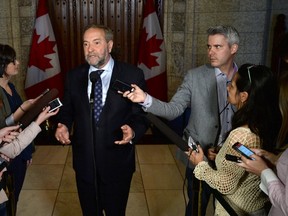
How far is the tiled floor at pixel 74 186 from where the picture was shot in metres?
3.02

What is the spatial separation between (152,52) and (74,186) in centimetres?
219

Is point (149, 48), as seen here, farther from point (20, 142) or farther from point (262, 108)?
point (262, 108)

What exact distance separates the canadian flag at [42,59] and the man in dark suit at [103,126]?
8.50ft

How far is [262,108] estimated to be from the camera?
155 cm

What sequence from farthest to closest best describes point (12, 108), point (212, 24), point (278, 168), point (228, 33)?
1. point (212, 24)
2. point (12, 108)
3. point (228, 33)
4. point (278, 168)

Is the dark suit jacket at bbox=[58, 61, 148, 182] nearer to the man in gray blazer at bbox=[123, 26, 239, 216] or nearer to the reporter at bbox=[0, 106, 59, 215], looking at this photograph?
the reporter at bbox=[0, 106, 59, 215]

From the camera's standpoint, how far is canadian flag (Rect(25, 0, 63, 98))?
4535 mm

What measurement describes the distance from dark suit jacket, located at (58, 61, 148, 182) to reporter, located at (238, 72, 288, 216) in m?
0.87

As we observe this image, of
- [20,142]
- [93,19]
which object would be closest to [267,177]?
[20,142]

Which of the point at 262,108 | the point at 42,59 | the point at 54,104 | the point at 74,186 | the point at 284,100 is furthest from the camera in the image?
the point at 42,59

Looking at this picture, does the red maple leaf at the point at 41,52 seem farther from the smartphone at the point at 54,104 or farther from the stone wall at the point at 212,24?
the smartphone at the point at 54,104

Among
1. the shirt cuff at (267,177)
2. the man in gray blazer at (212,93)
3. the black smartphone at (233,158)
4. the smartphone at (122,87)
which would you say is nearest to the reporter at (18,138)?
the smartphone at (122,87)

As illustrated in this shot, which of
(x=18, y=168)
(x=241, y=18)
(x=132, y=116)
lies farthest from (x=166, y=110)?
(x=241, y=18)

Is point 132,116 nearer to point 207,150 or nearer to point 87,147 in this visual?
point 87,147
